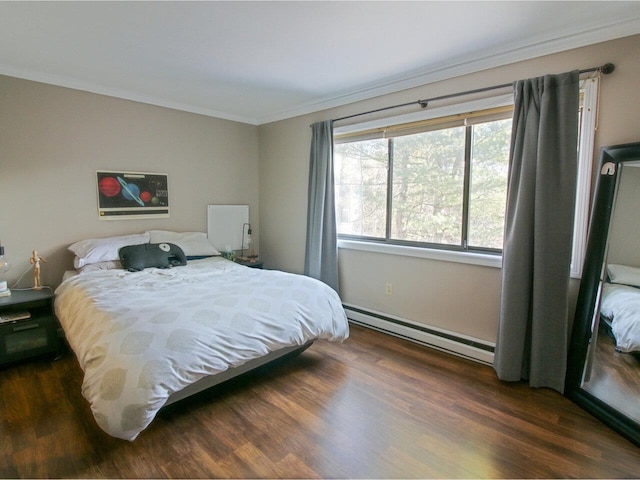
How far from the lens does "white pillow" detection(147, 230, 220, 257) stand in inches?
140

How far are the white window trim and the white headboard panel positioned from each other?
5.14ft

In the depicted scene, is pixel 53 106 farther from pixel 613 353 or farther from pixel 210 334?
pixel 613 353

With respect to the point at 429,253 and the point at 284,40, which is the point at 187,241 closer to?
the point at 284,40

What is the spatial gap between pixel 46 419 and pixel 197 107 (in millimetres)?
3185

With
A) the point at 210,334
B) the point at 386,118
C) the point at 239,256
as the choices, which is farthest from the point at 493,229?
the point at 239,256

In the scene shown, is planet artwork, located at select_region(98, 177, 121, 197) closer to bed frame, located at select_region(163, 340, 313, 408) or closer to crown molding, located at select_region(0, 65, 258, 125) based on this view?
crown molding, located at select_region(0, 65, 258, 125)

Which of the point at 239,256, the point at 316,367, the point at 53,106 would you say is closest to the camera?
the point at 316,367

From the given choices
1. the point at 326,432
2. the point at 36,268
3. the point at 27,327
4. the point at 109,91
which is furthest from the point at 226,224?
the point at 326,432

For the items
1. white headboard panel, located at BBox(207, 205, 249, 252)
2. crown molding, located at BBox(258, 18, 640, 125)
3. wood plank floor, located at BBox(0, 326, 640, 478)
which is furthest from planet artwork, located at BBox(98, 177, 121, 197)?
crown molding, located at BBox(258, 18, 640, 125)

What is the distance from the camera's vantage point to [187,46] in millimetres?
2340

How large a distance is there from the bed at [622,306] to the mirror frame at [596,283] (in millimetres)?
51

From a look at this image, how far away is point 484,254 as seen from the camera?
272 centimetres

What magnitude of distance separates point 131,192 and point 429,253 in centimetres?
303

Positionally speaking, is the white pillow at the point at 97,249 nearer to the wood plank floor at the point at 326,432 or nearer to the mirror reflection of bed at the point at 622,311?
the wood plank floor at the point at 326,432
